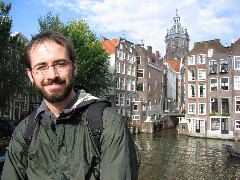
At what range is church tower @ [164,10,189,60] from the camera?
356 ft

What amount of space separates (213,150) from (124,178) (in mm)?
31267

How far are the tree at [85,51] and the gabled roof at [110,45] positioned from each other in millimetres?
10533

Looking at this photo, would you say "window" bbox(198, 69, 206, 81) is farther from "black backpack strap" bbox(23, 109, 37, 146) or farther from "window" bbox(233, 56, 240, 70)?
"black backpack strap" bbox(23, 109, 37, 146)

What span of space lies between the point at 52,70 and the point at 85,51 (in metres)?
32.0

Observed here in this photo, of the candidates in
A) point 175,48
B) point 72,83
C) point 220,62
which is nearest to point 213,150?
point 220,62

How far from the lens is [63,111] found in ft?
6.40

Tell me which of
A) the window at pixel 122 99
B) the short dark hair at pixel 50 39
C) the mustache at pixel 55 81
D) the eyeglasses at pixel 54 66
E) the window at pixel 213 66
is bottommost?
the mustache at pixel 55 81

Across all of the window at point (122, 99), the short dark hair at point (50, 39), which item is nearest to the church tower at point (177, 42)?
the window at point (122, 99)

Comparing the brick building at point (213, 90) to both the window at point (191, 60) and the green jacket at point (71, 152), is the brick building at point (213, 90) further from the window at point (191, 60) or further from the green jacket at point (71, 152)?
the green jacket at point (71, 152)

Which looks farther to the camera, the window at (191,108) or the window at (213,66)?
the window at (191,108)

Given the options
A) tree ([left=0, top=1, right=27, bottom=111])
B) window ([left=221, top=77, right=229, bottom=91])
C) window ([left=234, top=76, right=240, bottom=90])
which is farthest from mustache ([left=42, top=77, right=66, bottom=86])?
window ([left=221, top=77, right=229, bottom=91])

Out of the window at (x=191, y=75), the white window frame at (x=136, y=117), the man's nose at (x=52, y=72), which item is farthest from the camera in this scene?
the white window frame at (x=136, y=117)

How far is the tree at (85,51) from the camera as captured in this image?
1262 inches

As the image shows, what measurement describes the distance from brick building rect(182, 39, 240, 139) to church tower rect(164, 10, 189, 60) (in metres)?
65.7
